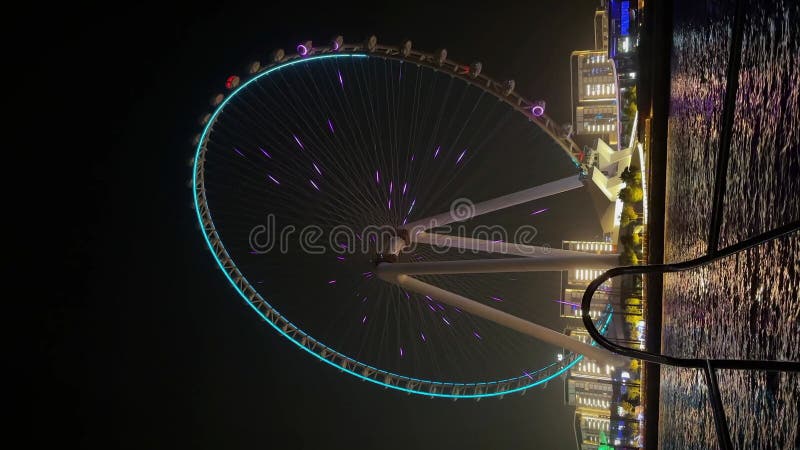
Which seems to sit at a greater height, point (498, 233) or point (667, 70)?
point (667, 70)

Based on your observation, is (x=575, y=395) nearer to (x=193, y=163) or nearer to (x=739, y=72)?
(x=193, y=163)

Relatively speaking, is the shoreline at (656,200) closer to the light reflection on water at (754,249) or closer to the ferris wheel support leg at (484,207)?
the light reflection on water at (754,249)

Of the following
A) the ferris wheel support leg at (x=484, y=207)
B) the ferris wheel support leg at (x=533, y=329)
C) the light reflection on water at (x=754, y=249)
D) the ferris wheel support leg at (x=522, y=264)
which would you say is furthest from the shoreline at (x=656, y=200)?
the ferris wheel support leg at (x=484, y=207)

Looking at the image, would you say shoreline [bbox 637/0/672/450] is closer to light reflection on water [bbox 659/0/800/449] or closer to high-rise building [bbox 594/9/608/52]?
light reflection on water [bbox 659/0/800/449]

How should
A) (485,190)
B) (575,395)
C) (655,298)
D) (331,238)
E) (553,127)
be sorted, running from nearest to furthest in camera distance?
1. (655,298)
2. (331,238)
3. (553,127)
4. (485,190)
5. (575,395)

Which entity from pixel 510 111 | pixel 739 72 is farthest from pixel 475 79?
pixel 739 72

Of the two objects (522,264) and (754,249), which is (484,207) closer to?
(522,264)

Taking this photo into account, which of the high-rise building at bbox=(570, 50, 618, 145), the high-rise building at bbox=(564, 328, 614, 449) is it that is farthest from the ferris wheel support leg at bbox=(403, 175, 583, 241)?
the high-rise building at bbox=(564, 328, 614, 449)
